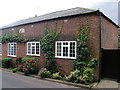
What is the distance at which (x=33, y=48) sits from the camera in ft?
36.4

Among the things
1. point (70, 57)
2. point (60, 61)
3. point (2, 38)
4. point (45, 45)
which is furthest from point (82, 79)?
point (2, 38)

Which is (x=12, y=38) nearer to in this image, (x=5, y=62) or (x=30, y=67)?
(x=5, y=62)

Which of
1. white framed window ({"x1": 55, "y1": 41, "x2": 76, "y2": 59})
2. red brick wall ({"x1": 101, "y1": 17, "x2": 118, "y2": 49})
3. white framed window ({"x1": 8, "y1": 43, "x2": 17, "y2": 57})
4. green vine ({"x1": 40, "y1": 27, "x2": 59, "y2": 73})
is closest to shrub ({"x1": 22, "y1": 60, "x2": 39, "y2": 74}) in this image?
green vine ({"x1": 40, "y1": 27, "x2": 59, "y2": 73})

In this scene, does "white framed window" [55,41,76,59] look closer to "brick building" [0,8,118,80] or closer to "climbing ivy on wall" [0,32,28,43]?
"brick building" [0,8,118,80]

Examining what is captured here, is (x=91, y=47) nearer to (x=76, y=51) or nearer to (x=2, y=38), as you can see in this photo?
(x=76, y=51)

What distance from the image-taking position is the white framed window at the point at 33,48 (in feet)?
35.3

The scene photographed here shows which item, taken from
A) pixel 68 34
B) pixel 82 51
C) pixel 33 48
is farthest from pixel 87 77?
pixel 33 48

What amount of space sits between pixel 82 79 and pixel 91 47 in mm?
2396

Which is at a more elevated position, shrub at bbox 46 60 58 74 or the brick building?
the brick building

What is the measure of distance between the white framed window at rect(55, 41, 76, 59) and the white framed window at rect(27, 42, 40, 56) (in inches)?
93.0

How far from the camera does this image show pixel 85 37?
7918 millimetres

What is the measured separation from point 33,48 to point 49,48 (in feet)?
7.75

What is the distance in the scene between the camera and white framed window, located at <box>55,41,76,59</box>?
8.58 meters

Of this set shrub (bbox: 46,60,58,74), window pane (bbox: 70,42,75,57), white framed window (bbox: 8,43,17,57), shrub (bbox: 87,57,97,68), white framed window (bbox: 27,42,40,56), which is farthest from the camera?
white framed window (bbox: 8,43,17,57)
